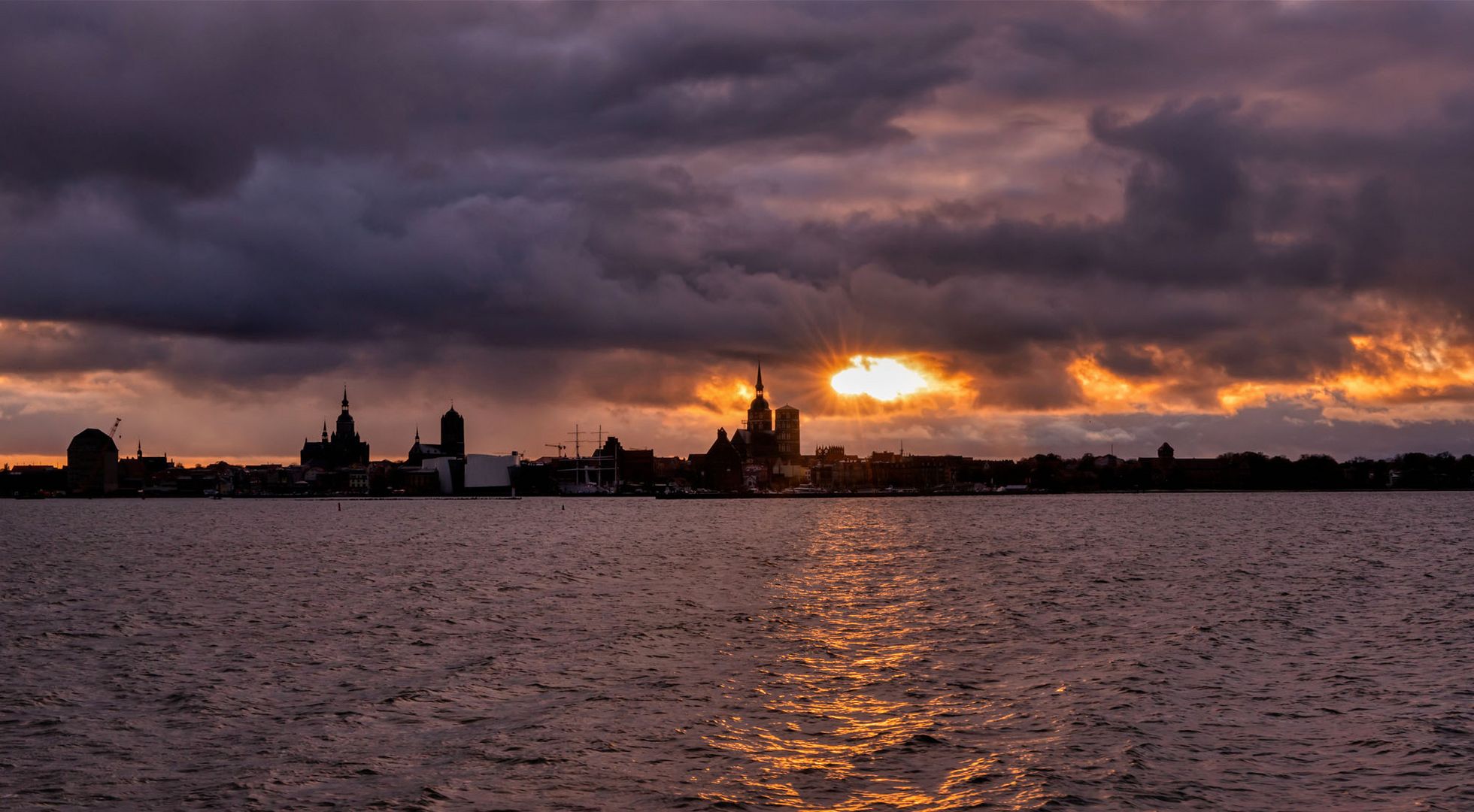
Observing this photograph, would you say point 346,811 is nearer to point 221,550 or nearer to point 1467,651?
point 1467,651

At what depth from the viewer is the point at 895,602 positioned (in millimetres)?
70500

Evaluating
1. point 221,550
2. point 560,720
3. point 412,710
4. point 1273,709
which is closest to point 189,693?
point 412,710

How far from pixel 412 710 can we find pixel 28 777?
1086 cm

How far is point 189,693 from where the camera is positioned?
40.9 meters

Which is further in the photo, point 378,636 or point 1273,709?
point 378,636

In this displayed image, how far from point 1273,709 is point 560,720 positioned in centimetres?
2199

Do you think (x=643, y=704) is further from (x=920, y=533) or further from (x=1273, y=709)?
(x=920, y=533)

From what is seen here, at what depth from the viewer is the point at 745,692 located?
132 feet

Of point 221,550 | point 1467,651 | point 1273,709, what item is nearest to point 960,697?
point 1273,709

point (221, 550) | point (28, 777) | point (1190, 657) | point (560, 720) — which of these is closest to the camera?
point (28, 777)

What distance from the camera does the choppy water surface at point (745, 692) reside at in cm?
2858

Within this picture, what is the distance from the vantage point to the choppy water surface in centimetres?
2858

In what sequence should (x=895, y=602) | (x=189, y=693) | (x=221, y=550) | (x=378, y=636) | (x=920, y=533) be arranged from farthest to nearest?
1. (x=920, y=533)
2. (x=221, y=550)
3. (x=895, y=602)
4. (x=378, y=636)
5. (x=189, y=693)

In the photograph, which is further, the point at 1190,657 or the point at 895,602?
the point at 895,602
